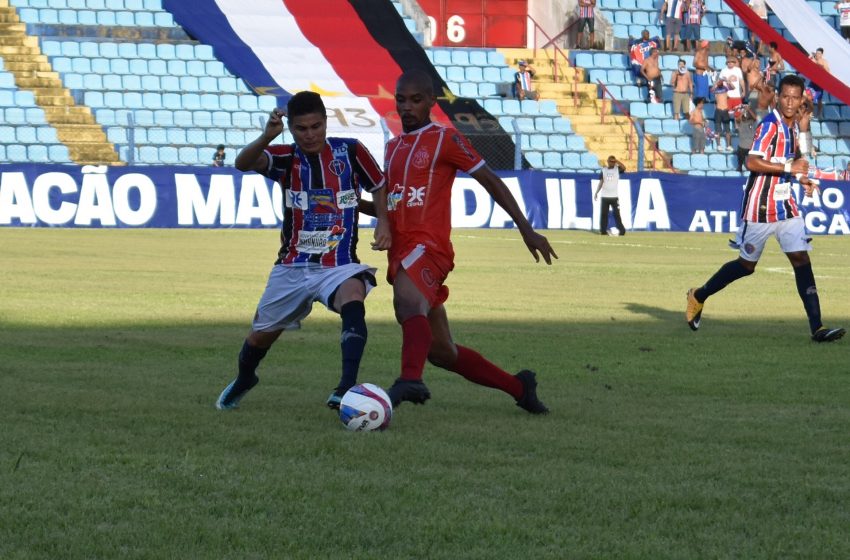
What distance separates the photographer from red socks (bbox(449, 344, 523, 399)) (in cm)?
737

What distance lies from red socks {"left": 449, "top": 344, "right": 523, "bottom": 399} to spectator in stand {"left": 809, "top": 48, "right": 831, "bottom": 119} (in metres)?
32.3

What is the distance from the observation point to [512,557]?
4.41 m

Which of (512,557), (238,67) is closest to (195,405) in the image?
(512,557)

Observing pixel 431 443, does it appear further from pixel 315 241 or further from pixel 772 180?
pixel 772 180

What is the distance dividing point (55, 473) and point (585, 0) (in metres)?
36.4

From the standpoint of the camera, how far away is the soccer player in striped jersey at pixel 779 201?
456 inches

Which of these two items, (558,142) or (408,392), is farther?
(558,142)

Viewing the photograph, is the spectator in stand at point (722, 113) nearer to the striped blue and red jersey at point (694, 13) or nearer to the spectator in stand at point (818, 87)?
the spectator in stand at point (818, 87)

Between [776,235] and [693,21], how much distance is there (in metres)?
30.3

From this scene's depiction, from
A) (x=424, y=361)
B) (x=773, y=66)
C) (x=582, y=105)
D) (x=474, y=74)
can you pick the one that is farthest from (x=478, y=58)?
(x=424, y=361)

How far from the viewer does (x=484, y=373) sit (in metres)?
7.39

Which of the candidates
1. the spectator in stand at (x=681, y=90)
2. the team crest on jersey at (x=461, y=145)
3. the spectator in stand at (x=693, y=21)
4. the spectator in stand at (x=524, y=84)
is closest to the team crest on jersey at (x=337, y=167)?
the team crest on jersey at (x=461, y=145)

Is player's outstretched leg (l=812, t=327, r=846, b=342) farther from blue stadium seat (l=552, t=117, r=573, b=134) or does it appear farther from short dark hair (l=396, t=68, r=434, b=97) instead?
blue stadium seat (l=552, t=117, r=573, b=134)

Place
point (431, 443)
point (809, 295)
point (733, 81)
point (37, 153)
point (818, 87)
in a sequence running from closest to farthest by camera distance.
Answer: point (431, 443)
point (809, 295)
point (37, 153)
point (733, 81)
point (818, 87)
